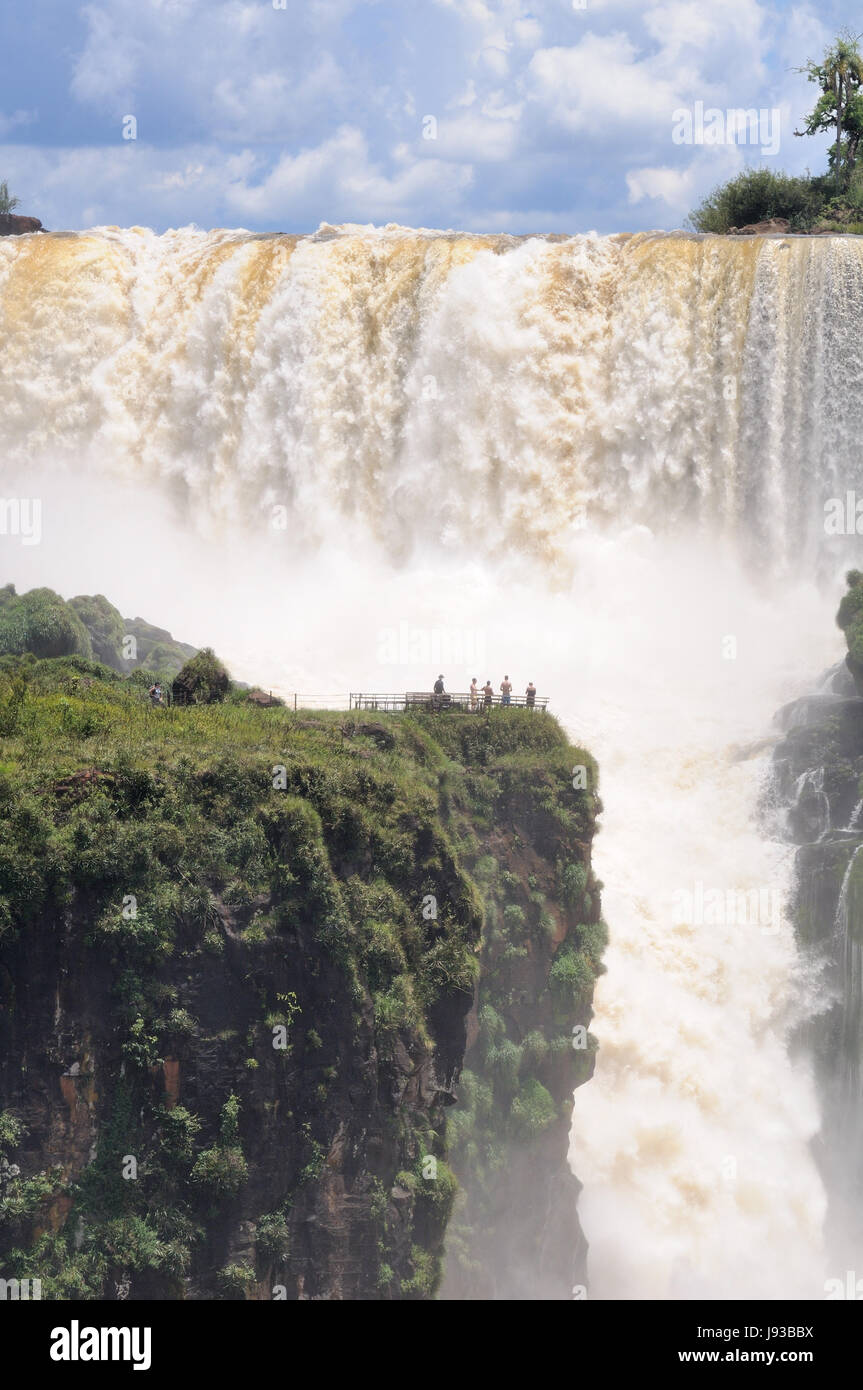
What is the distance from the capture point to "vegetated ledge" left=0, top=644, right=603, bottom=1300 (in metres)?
24.2

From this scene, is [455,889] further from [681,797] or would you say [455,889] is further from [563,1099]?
[681,797]

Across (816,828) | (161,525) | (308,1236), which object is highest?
(161,525)

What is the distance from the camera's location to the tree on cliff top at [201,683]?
112 feet

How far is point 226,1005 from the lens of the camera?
83.8ft

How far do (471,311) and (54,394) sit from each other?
567 inches

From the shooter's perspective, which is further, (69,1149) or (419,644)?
(419,644)

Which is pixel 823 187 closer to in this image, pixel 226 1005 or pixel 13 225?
Result: pixel 13 225

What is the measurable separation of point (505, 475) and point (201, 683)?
19.4 m

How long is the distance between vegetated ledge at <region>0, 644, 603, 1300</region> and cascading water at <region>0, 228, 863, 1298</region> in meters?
11.0

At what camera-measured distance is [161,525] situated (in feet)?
185

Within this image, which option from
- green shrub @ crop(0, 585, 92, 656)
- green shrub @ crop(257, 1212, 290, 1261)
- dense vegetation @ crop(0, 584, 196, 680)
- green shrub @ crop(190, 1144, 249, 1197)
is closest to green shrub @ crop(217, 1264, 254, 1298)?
green shrub @ crop(257, 1212, 290, 1261)

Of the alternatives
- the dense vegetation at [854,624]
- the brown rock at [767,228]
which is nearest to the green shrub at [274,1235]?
the dense vegetation at [854,624]

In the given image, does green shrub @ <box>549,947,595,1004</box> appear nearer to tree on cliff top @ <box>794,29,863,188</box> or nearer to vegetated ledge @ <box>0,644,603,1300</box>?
vegetated ledge @ <box>0,644,603,1300</box>

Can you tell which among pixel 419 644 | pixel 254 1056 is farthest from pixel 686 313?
pixel 254 1056
